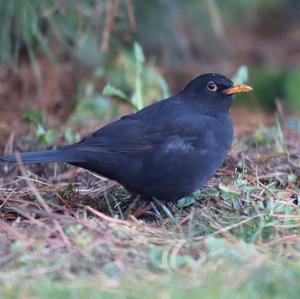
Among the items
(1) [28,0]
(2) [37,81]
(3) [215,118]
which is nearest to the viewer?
(3) [215,118]

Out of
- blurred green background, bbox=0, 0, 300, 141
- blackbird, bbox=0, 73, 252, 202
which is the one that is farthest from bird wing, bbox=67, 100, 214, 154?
blurred green background, bbox=0, 0, 300, 141

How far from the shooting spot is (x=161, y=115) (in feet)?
15.8

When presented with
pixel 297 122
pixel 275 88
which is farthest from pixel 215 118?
pixel 275 88

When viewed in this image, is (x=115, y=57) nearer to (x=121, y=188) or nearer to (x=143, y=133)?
(x=121, y=188)

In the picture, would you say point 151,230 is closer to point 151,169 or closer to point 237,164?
point 151,169

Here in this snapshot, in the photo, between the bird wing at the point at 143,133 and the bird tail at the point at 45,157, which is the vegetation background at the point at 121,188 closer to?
the bird tail at the point at 45,157

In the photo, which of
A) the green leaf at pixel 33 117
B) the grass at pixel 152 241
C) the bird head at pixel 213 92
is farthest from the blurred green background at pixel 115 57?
the grass at pixel 152 241

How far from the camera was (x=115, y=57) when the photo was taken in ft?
27.9

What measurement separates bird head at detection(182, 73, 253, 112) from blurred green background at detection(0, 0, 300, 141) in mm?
864

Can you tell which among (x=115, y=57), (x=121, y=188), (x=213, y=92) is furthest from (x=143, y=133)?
(x=115, y=57)

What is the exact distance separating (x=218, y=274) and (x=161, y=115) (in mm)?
1586

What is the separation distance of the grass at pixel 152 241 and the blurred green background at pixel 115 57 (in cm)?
133

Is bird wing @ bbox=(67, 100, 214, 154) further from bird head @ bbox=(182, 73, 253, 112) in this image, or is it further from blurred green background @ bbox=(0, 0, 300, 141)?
blurred green background @ bbox=(0, 0, 300, 141)

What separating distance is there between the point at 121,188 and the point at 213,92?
33.6 inches
